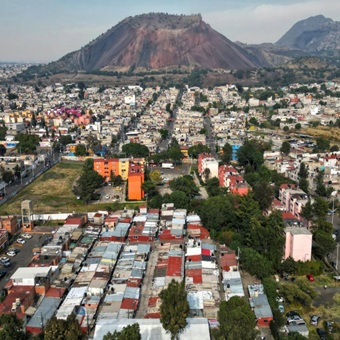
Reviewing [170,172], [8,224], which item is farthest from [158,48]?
[8,224]

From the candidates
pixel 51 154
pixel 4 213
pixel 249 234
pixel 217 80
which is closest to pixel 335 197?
pixel 249 234

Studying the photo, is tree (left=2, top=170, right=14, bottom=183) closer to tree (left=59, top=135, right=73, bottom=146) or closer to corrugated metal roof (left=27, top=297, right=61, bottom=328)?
tree (left=59, top=135, right=73, bottom=146)

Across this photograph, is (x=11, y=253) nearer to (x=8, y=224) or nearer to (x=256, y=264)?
(x=8, y=224)

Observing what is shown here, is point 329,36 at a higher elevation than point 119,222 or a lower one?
higher

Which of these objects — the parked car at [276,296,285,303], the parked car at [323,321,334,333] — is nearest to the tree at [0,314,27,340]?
the parked car at [276,296,285,303]

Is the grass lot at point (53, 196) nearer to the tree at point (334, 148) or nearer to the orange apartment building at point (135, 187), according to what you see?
the orange apartment building at point (135, 187)

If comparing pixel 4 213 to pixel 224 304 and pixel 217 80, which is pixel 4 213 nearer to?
pixel 224 304
